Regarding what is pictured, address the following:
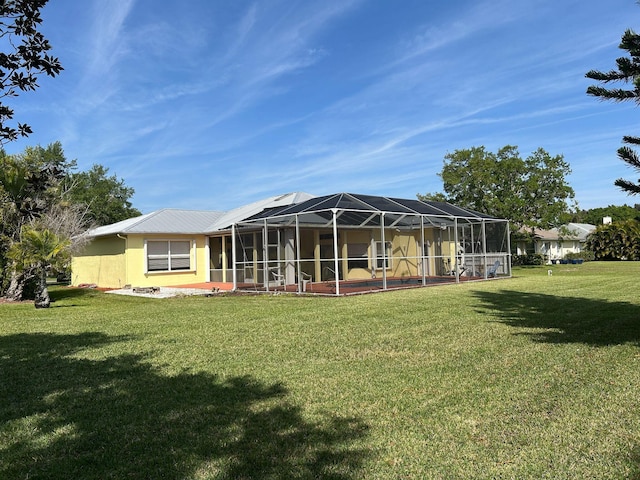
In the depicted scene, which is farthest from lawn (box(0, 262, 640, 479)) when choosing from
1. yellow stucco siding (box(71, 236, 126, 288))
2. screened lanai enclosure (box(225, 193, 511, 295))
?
yellow stucco siding (box(71, 236, 126, 288))

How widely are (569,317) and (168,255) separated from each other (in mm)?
17745

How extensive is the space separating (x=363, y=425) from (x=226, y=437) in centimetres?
105

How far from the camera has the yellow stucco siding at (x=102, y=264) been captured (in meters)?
21.4

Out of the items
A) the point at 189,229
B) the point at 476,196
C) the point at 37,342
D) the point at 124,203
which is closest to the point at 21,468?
the point at 37,342

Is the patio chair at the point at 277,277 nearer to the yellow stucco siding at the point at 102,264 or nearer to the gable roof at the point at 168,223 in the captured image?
the gable roof at the point at 168,223

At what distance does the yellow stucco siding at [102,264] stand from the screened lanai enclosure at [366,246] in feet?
16.5

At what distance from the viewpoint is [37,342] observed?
7270 millimetres

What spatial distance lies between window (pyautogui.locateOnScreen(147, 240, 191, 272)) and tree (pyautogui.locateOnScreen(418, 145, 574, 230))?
1940cm

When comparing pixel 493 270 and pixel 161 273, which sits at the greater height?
pixel 161 273

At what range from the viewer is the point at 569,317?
8.73 metres

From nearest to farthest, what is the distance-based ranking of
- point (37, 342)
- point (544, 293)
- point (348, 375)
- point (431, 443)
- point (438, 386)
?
point (431, 443) < point (438, 386) < point (348, 375) < point (37, 342) < point (544, 293)

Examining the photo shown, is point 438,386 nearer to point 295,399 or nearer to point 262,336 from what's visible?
point 295,399

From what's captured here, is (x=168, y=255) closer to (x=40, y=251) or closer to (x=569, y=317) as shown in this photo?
(x=40, y=251)

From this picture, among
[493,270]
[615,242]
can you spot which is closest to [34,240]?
[493,270]
